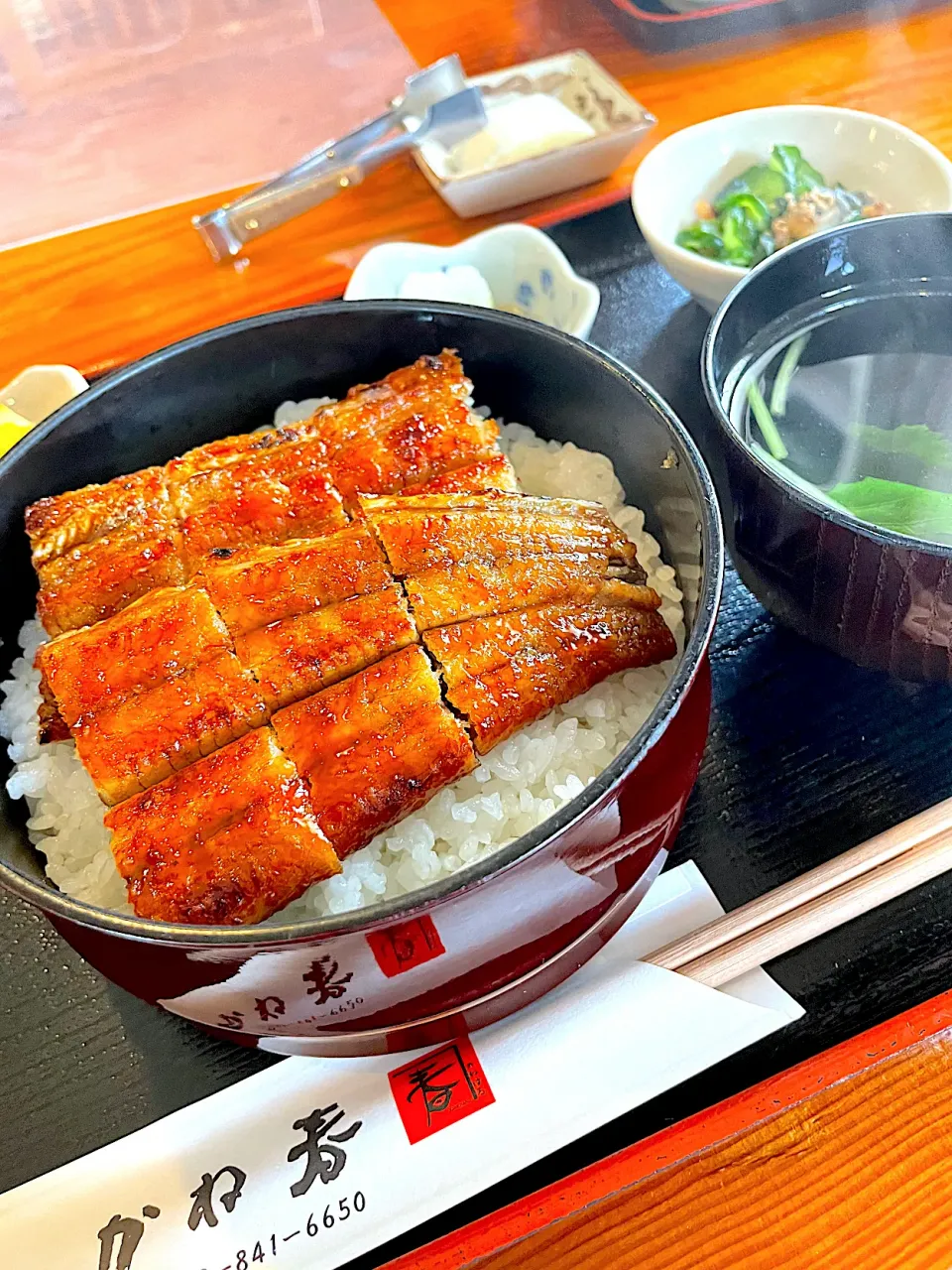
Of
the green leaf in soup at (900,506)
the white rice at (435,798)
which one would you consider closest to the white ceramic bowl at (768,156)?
the green leaf in soup at (900,506)

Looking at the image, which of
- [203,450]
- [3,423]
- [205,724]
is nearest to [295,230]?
[3,423]

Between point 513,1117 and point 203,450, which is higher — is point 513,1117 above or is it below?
below

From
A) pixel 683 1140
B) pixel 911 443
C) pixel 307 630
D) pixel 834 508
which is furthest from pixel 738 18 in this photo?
pixel 683 1140

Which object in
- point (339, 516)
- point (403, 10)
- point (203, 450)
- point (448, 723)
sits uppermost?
point (403, 10)

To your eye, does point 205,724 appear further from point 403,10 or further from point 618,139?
point 403,10

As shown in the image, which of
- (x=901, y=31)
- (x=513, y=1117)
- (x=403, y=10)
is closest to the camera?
(x=513, y=1117)
